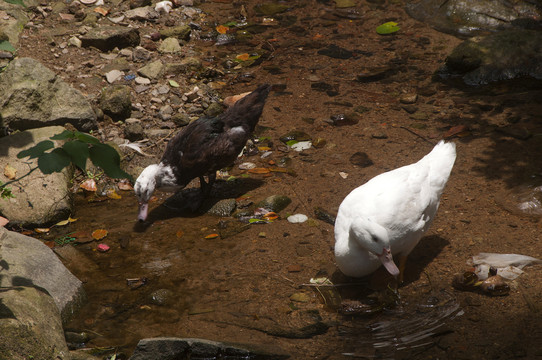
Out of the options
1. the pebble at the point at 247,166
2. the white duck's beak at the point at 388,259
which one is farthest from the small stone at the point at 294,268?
the pebble at the point at 247,166

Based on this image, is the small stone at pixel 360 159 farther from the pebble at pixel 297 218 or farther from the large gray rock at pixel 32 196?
the large gray rock at pixel 32 196

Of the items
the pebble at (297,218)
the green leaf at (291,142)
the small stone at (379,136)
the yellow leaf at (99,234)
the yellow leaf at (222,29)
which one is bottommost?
the yellow leaf at (99,234)

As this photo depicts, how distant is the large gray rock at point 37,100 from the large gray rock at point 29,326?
3.19 metres

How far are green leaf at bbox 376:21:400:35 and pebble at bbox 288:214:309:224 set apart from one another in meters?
4.87

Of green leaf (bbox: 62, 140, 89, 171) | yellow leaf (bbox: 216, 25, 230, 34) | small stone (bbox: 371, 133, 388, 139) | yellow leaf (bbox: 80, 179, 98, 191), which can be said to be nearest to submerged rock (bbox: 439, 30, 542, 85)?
small stone (bbox: 371, 133, 388, 139)

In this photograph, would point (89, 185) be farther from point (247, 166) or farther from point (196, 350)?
point (196, 350)

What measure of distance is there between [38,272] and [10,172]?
6.41 feet

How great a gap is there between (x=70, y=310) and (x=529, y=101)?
19.0 feet

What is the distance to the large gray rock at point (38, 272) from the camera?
4.14 m

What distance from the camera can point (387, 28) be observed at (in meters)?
9.14

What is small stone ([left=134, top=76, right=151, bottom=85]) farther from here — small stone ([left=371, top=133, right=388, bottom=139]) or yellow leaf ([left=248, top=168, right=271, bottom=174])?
small stone ([left=371, top=133, right=388, bottom=139])

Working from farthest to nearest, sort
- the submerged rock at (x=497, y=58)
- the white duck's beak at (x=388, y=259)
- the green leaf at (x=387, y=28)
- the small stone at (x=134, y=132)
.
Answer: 1. the green leaf at (x=387, y=28)
2. the submerged rock at (x=497, y=58)
3. the small stone at (x=134, y=132)
4. the white duck's beak at (x=388, y=259)

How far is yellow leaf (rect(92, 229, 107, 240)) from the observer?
5.38 metres

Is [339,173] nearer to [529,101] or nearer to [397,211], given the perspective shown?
[397,211]
